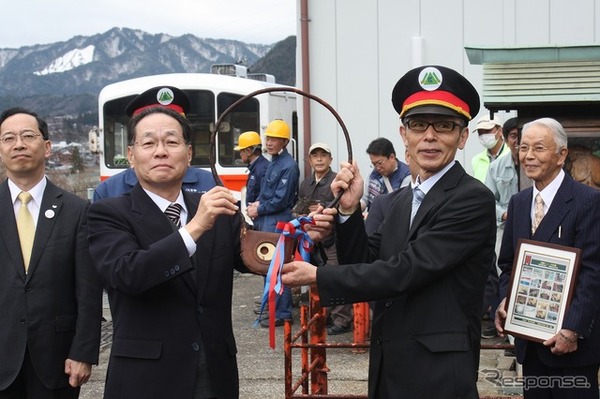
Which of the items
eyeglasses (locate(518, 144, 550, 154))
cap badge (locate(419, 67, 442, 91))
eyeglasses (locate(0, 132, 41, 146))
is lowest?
eyeglasses (locate(518, 144, 550, 154))

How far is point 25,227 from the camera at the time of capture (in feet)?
13.6

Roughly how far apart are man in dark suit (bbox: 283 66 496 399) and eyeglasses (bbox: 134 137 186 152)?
0.65m

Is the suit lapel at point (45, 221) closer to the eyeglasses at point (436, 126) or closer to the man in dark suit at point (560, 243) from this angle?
the eyeglasses at point (436, 126)

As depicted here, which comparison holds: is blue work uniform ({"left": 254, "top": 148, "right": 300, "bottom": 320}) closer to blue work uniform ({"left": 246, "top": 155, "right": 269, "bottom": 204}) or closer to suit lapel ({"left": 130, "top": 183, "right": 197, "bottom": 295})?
blue work uniform ({"left": 246, "top": 155, "right": 269, "bottom": 204})

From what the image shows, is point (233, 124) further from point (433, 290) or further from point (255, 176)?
point (433, 290)

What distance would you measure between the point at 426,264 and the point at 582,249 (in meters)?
1.50

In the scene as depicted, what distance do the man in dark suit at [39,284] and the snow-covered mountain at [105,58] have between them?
11638cm

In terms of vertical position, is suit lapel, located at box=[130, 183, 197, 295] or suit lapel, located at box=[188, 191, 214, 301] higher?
suit lapel, located at box=[130, 183, 197, 295]

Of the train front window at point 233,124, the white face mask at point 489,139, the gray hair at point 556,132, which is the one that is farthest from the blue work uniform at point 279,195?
the gray hair at point 556,132

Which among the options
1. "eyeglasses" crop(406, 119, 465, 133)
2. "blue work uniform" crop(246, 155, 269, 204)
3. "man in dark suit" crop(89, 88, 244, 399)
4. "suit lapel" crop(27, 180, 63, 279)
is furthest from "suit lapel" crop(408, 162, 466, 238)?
"blue work uniform" crop(246, 155, 269, 204)

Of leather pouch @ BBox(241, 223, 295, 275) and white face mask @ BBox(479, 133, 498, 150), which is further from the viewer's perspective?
white face mask @ BBox(479, 133, 498, 150)

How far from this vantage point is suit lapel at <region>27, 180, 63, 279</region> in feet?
13.3

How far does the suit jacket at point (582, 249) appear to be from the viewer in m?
4.16

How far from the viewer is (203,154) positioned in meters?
13.6
